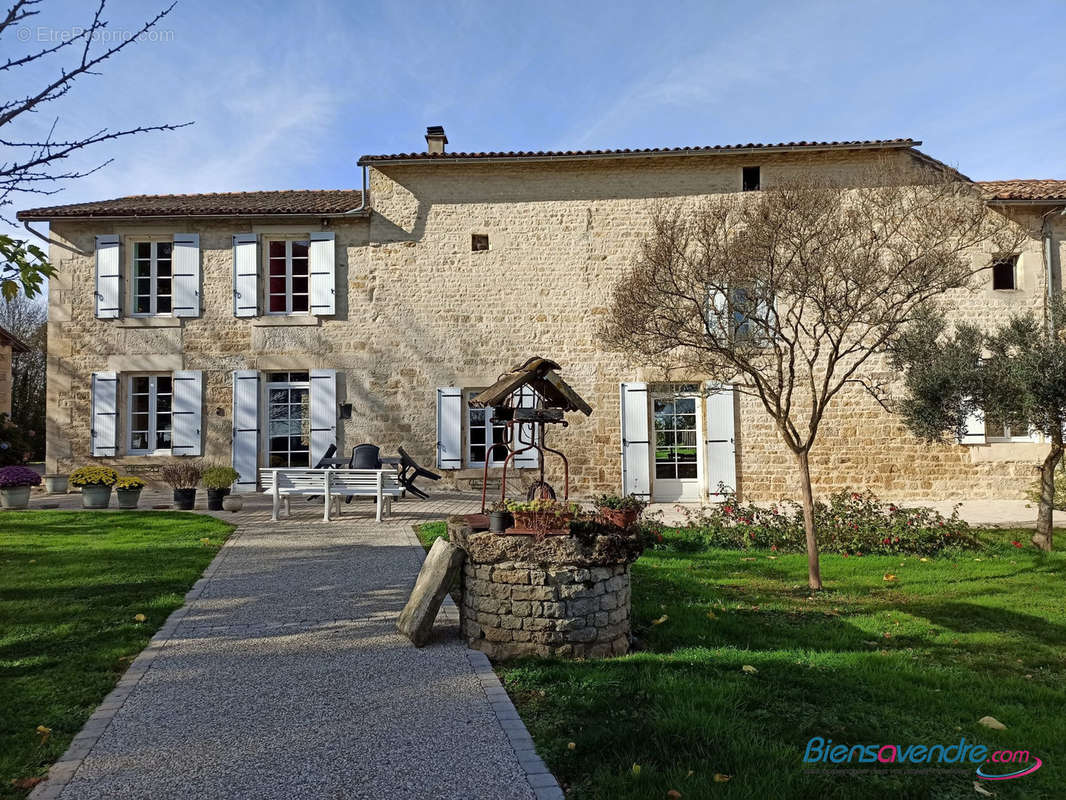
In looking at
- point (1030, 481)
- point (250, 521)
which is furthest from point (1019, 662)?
point (1030, 481)

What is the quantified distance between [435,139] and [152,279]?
5.56 m

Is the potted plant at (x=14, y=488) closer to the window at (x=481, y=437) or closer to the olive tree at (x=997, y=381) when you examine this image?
the window at (x=481, y=437)

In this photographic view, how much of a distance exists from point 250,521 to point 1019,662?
25.4 feet

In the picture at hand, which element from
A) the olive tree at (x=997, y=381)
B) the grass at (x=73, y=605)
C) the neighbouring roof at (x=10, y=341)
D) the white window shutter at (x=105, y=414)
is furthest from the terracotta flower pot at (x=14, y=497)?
the olive tree at (x=997, y=381)

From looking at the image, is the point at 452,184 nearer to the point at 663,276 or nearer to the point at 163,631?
the point at 663,276

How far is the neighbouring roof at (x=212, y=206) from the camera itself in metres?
11.7

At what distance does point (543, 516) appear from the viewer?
4.24 meters

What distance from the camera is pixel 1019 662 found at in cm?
410

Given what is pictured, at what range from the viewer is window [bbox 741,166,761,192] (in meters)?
11.7

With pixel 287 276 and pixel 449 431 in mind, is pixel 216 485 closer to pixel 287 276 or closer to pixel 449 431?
pixel 449 431

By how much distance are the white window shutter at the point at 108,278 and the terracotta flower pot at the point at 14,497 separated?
138 inches

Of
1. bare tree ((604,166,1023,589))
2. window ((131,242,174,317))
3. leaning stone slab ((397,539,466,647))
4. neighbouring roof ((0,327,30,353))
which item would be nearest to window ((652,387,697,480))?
bare tree ((604,166,1023,589))

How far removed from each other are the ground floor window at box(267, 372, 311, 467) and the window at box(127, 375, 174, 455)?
171 centimetres

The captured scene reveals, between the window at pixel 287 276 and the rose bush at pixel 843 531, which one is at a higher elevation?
the window at pixel 287 276
